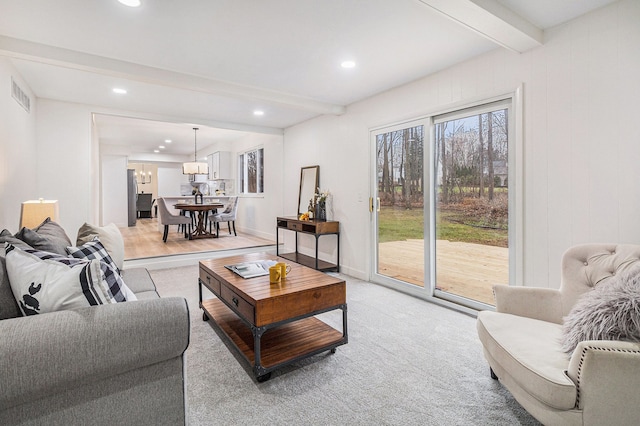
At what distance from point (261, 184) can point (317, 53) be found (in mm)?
4715

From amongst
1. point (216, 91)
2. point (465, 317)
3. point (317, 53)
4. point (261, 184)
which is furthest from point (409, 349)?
point (261, 184)

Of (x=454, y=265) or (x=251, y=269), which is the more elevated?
→ (x=251, y=269)

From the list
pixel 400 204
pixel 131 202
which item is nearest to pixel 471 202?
pixel 400 204

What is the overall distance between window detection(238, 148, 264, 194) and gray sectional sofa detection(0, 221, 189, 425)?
20.3 ft

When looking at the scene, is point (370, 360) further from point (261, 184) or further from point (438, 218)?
point (261, 184)

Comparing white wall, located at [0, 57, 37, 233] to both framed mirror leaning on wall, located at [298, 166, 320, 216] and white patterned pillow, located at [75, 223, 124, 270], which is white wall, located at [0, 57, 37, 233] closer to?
white patterned pillow, located at [75, 223, 124, 270]

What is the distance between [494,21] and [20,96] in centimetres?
467

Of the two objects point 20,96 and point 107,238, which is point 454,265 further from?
point 20,96

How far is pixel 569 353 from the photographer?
1.48 metres

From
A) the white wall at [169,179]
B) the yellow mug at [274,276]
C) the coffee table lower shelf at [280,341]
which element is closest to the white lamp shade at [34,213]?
the coffee table lower shelf at [280,341]

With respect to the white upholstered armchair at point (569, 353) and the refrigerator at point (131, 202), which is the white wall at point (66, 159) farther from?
the refrigerator at point (131, 202)

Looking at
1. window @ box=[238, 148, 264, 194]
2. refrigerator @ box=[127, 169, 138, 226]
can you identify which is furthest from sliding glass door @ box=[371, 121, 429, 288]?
refrigerator @ box=[127, 169, 138, 226]

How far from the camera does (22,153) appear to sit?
11.9 feet

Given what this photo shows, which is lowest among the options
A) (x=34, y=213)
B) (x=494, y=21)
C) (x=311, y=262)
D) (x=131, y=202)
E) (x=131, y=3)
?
(x=311, y=262)
